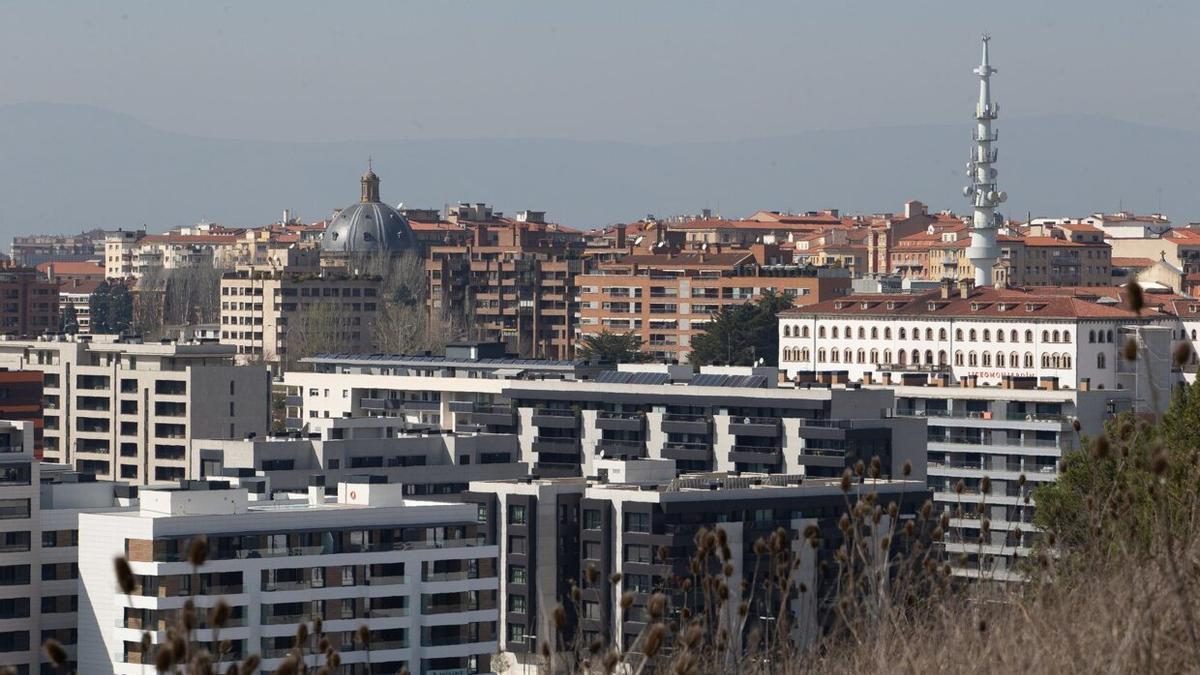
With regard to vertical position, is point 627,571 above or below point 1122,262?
below

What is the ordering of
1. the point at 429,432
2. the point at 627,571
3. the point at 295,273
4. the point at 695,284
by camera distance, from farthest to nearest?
the point at 295,273, the point at 695,284, the point at 429,432, the point at 627,571

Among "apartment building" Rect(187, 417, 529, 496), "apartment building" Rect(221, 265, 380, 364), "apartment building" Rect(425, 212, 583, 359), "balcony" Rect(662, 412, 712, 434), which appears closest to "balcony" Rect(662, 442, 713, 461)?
"balcony" Rect(662, 412, 712, 434)

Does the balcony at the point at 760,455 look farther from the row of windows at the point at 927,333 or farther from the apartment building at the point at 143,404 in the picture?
the row of windows at the point at 927,333

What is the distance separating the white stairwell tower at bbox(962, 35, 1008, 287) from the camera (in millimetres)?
89188

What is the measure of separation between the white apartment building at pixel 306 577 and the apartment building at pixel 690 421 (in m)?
18.6

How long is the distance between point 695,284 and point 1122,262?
25.6 m

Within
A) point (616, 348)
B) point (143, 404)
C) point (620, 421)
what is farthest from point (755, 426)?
point (616, 348)

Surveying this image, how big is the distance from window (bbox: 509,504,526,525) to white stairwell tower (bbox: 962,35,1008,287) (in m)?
48.6

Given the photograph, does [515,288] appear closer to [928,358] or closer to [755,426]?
[928,358]

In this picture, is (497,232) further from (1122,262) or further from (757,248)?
(1122,262)

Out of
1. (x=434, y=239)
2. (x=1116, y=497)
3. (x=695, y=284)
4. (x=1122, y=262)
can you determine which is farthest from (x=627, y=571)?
(x=434, y=239)

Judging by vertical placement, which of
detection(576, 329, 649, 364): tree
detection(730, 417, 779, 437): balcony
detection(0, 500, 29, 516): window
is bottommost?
detection(0, 500, 29, 516): window

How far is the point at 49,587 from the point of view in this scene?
108ft

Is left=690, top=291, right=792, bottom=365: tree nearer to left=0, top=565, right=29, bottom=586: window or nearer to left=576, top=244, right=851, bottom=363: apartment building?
left=576, top=244, right=851, bottom=363: apartment building
